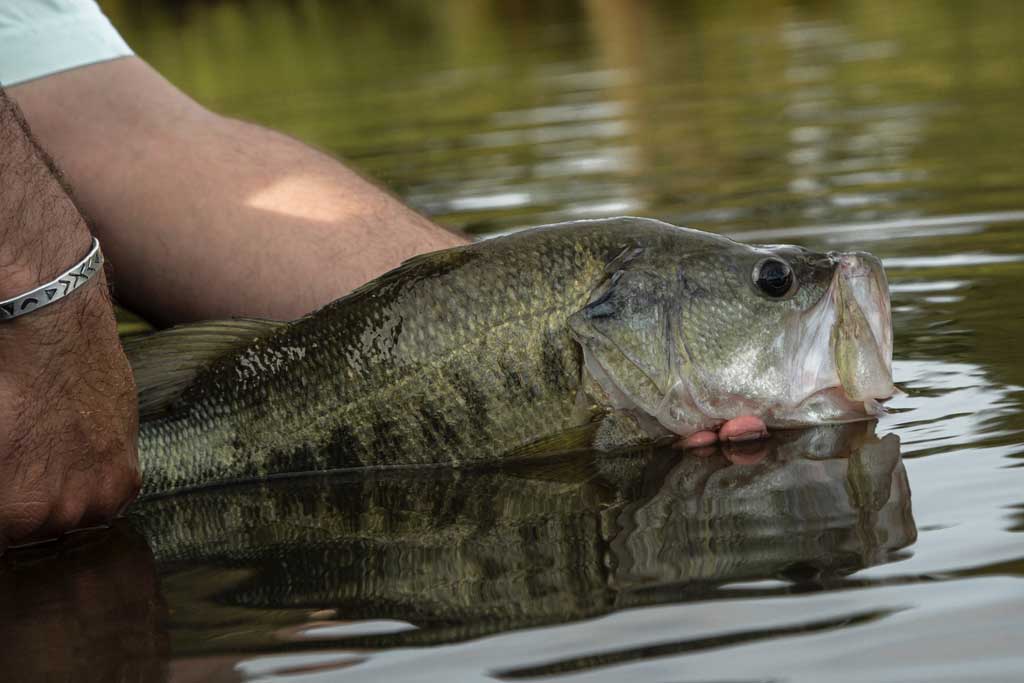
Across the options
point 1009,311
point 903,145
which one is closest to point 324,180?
point 1009,311

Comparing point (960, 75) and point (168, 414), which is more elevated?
point (168, 414)

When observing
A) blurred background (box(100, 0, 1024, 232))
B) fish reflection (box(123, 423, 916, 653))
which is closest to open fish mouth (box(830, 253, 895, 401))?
fish reflection (box(123, 423, 916, 653))

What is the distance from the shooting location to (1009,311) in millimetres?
4301

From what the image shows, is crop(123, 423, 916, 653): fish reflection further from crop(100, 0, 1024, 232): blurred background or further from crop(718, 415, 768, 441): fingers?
crop(100, 0, 1024, 232): blurred background

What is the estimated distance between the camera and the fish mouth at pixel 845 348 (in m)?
3.44

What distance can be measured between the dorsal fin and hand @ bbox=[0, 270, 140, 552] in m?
0.32

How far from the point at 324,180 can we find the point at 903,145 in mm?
4576

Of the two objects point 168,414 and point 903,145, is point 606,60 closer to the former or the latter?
point 903,145

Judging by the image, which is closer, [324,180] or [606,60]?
[324,180]

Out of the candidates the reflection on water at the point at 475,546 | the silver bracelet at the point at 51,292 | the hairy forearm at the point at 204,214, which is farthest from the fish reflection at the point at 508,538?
the hairy forearm at the point at 204,214

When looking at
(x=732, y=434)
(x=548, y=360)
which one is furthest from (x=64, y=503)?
(x=732, y=434)

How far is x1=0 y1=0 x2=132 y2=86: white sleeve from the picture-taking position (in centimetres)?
473

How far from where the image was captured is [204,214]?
15.6ft

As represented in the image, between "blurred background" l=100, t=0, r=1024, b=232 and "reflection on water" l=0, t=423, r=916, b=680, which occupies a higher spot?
"reflection on water" l=0, t=423, r=916, b=680
